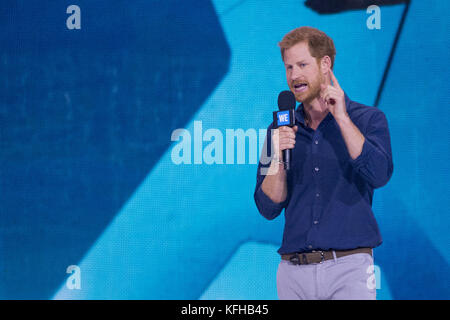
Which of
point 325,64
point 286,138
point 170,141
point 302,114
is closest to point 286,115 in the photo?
point 286,138

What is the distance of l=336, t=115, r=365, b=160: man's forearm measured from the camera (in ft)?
6.84

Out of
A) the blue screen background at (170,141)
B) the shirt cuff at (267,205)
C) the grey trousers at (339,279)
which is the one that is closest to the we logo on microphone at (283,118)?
the shirt cuff at (267,205)

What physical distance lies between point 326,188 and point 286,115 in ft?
1.24

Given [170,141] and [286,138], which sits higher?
[170,141]

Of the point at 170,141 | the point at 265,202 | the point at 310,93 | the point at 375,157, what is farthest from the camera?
the point at 170,141

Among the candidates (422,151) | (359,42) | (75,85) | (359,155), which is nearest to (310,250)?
(359,155)

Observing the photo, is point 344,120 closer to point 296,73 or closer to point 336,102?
point 336,102

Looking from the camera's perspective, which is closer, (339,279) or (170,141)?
(339,279)

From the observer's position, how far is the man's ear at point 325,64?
2.51 meters

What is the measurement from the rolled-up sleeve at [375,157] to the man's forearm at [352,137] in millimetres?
18

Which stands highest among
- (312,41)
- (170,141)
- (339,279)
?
(312,41)

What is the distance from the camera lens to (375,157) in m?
2.09

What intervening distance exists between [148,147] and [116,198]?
38 centimetres
